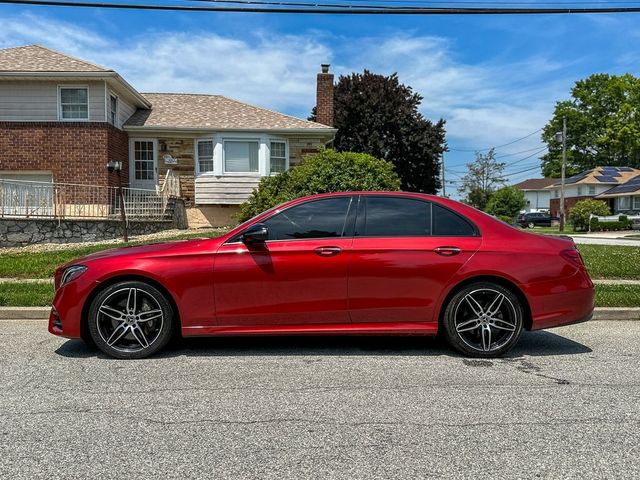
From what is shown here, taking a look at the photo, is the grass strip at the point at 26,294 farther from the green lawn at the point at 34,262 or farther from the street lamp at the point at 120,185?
the street lamp at the point at 120,185

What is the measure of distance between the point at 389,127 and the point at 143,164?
1309 cm

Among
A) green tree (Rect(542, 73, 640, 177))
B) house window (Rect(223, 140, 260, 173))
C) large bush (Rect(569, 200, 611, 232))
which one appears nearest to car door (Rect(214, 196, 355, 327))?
house window (Rect(223, 140, 260, 173))

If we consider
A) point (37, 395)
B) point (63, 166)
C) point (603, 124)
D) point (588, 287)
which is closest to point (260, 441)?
point (37, 395)

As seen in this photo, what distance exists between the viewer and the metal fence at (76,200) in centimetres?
1571

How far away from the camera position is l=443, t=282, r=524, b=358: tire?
17.5 feet

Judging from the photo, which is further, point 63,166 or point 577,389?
point 63,166

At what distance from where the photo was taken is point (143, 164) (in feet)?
69.7

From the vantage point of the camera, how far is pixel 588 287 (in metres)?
5.47

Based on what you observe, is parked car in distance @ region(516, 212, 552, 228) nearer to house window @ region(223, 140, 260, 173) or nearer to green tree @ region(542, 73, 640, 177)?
green tree @ region(542, 73, 640, 177)

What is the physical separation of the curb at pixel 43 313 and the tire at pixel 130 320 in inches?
100

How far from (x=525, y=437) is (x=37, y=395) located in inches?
141

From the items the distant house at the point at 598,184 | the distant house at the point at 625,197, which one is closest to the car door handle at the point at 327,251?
the distant house at the point at 625,197

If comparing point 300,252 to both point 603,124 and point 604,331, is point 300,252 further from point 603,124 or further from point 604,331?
point 603,124

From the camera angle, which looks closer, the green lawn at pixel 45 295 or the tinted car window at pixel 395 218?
the tinted car window at pixel 395 218
